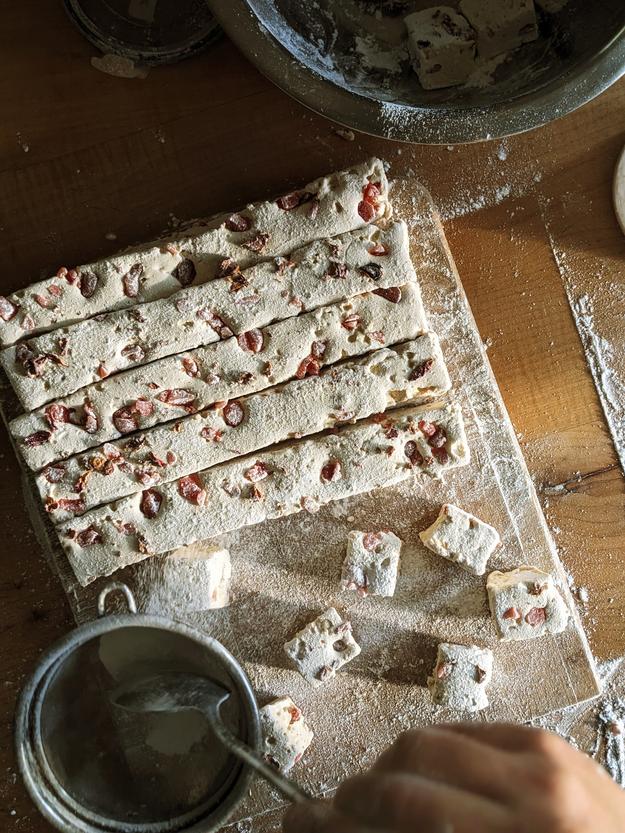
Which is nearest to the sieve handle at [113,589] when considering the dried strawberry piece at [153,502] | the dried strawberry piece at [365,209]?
the dried strawberry piece at [153,502]

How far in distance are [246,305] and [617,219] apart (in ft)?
2.64

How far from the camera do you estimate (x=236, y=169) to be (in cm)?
169

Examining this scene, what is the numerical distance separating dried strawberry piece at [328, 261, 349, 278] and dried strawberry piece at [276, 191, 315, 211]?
0.13 m

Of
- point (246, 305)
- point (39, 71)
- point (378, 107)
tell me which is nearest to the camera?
point (378, 107)

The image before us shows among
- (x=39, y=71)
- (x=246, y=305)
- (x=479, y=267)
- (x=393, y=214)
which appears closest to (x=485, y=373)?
(x=479, y=267)

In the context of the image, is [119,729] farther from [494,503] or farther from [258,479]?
[494,503]

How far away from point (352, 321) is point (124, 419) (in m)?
0.47

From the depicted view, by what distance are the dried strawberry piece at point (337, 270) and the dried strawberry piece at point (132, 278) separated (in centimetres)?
36

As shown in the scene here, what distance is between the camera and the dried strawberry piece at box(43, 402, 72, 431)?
1550 mm

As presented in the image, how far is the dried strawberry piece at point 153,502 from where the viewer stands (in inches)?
62.1

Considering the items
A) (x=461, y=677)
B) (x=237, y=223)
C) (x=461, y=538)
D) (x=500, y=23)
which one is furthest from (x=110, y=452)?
Answer: (x=500, y=23)

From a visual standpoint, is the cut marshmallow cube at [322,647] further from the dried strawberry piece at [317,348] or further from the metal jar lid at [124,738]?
the dried strawberry piece at [317,348]

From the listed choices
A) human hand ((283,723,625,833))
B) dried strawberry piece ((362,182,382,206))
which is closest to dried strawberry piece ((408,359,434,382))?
dried strawberry piece ((362,182,382,206))

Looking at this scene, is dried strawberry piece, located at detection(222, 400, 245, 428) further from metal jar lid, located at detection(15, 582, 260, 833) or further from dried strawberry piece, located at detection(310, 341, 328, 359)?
metal jar lid, located at detection(15, 582, 260, 833)
